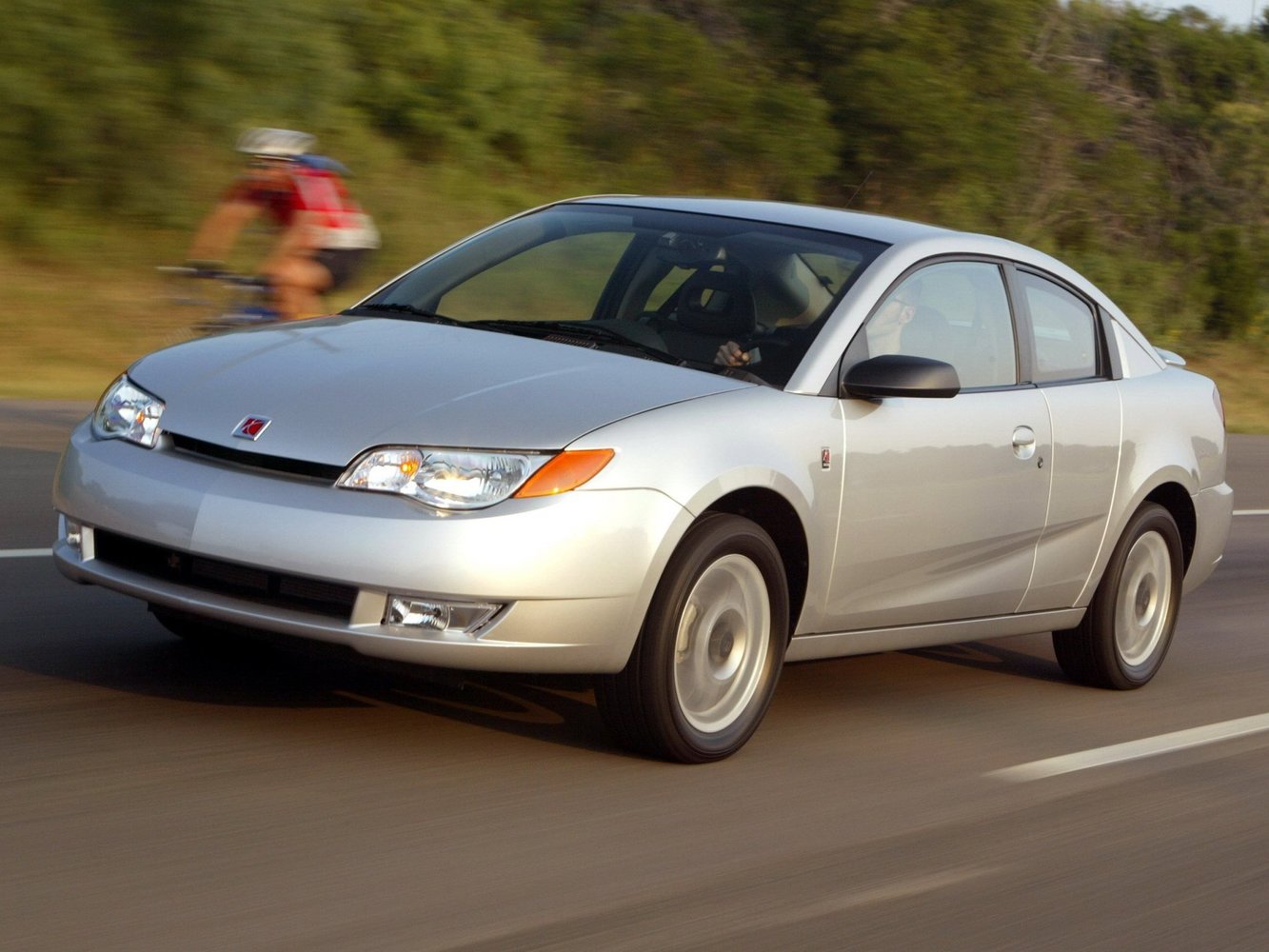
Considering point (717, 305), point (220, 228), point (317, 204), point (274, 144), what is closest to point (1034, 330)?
point (717, 305)

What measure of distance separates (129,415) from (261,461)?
623 mm

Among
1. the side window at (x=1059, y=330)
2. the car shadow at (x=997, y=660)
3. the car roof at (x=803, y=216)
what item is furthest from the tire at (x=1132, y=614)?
the car roof at (x=803, y=216)

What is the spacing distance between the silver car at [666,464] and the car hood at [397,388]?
1 cm

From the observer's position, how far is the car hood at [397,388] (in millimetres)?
4754

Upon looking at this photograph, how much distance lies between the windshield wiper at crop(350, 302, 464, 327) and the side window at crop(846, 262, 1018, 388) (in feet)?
4.22

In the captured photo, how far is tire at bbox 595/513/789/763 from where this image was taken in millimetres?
4926

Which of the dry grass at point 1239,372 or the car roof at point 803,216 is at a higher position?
the car roof at point 803,216

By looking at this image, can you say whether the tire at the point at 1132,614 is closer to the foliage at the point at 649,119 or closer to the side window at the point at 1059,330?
the side window at the point at 1059,330

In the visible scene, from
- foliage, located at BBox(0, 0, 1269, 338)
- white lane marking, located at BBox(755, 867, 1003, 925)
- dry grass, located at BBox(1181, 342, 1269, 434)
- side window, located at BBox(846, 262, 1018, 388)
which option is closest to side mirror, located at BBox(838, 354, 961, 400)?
side window, located at BBox(846, 262, 1018, 388)

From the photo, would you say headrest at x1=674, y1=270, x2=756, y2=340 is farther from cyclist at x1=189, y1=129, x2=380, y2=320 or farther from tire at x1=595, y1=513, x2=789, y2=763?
cyclist at x1=189, y1=129, x2=380, y2=320

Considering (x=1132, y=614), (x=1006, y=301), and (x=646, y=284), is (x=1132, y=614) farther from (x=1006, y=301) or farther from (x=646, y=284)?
(x=646, y=284)

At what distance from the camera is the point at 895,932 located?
4.03 meters

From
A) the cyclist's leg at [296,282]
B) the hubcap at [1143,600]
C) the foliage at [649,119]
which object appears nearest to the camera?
the hubcap at [1143,600]

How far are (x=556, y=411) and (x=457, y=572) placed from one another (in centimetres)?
54
